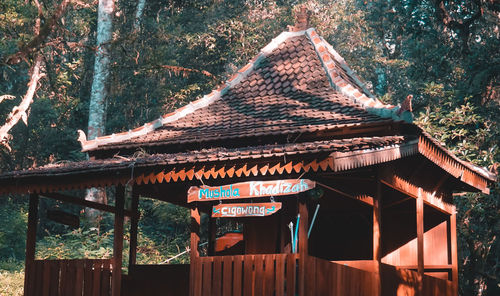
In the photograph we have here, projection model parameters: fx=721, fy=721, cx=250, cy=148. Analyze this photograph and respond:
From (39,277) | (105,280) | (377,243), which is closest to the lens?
(377,243)

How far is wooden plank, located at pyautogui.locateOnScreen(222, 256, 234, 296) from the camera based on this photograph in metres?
10.1

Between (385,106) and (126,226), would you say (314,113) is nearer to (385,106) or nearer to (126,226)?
(385,106)

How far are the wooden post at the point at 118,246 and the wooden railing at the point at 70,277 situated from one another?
152mm

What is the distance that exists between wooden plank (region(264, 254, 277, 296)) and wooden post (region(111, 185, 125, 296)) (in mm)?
2670

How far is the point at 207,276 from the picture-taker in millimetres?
10328

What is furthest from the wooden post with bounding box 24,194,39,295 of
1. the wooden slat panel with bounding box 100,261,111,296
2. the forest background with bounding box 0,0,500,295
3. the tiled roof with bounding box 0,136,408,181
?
the forest background with bounding box 0,0,500,295

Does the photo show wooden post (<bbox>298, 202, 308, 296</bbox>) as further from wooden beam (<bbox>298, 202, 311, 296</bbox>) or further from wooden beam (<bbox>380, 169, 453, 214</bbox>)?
wooden beam (<bbox>380, 169, 453, 214</bbox>)

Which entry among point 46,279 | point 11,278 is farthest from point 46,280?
point 11,278

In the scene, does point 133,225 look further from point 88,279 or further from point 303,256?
point 303,256

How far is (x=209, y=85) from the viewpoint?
29.2 m

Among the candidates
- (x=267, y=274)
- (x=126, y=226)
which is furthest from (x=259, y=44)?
(x=267, y=274)

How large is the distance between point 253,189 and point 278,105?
412cm

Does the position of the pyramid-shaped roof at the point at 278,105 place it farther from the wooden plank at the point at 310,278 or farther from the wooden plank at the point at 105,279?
the wooden plank at the point at 310,278

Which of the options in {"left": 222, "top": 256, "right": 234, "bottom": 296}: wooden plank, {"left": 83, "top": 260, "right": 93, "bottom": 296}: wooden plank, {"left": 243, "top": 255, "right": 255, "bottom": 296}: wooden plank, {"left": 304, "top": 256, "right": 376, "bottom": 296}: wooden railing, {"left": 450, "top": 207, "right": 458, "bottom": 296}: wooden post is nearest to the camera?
{"left": 304, "top": 256, "right": 376, "bottom": 296}: wooden railing
